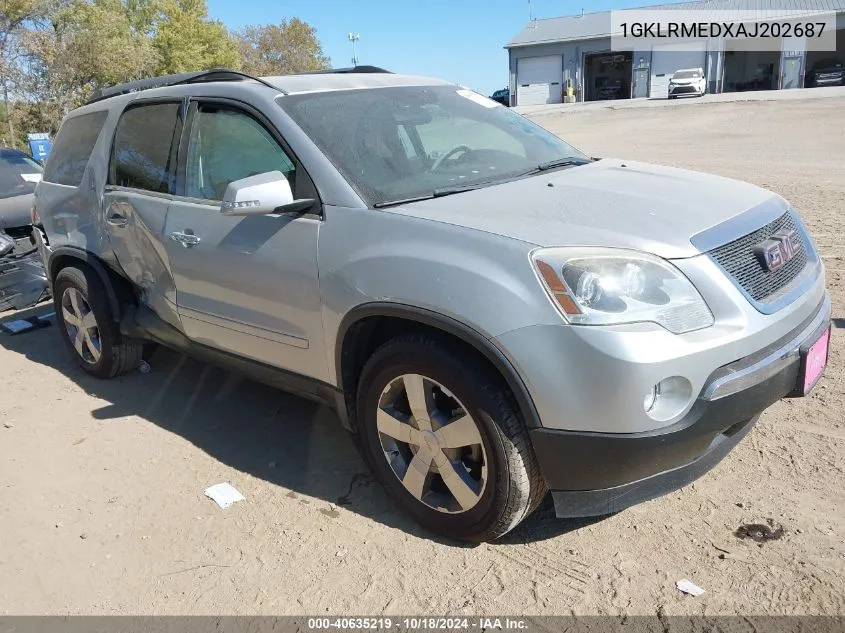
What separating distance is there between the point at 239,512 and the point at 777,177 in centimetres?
996

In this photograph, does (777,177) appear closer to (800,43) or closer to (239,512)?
(239,512)

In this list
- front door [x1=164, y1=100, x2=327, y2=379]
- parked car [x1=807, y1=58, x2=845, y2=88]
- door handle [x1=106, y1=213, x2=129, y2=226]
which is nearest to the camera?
front door [x1=164, y1=100, x2=327, y2=379]

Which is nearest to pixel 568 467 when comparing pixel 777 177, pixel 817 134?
pixel 777 177

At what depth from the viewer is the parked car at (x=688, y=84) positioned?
41250 mm

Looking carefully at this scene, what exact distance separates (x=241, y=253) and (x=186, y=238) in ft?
1.63

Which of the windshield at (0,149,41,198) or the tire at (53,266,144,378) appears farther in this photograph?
the windshield at (0,149,41,198)

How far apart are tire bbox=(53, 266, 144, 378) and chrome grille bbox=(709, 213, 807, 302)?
3731 millimetres

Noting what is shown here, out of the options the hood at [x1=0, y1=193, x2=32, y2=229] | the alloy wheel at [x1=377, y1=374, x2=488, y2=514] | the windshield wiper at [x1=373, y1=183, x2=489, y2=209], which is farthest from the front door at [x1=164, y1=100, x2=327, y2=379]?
the hood at [x1=0, y1=193, x2=32, y2=229]

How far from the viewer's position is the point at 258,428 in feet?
13.7

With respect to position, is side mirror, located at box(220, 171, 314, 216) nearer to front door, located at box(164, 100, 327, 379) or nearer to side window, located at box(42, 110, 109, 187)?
front door, located at box(164, 100, 327, 379)

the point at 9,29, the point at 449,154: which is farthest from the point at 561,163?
the point at 9,29

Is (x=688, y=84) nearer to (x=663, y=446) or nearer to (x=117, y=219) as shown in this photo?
(x=117, y=219)

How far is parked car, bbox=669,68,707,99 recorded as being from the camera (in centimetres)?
4125

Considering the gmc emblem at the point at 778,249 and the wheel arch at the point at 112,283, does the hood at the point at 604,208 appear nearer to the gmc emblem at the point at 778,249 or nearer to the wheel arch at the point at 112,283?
the gmc emblem at the point at 778,249
